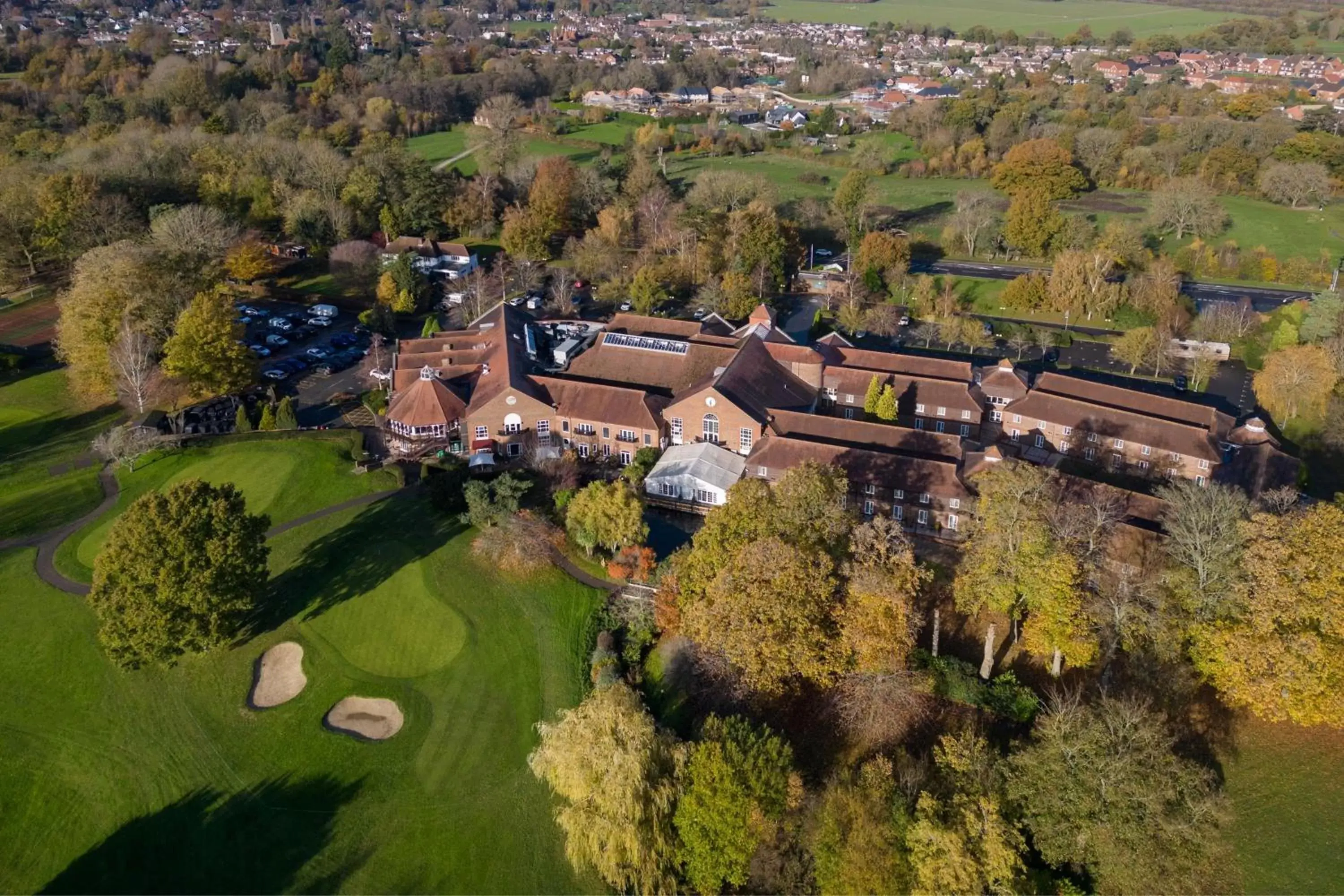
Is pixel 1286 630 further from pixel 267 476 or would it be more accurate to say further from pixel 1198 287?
pixel 1198 287

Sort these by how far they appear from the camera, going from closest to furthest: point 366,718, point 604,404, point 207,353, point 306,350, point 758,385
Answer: point 366,718 → point 604,404 → point 758,385 → point 207,353 → point 306,350

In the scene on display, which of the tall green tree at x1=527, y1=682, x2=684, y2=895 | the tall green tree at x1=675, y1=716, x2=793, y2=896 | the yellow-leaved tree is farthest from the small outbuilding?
the yellow-leaved tree

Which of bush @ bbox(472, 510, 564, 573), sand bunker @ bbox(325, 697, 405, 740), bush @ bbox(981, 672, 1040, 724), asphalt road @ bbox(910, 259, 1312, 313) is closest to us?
bush @ bbox(981, 672, 1040, 724)

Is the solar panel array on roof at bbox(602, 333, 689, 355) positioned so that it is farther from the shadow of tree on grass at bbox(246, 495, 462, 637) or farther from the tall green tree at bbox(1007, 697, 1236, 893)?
the tall green tree at bbox(1007, 697, 1236, 893)

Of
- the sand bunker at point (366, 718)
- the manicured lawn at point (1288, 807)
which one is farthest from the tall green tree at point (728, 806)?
the manicured lawn at point (1288, 807)

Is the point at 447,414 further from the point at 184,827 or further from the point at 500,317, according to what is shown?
the point at 184,827

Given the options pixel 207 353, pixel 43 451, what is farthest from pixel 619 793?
pixel 43 451
